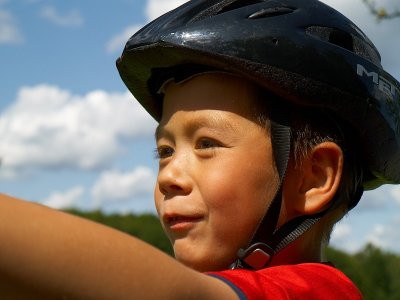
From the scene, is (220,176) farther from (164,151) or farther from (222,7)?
(222,7)

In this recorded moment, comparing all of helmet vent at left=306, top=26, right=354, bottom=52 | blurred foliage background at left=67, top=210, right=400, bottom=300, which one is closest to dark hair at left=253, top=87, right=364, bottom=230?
helmet vent at left=306, top=26, right=354, bottom=52

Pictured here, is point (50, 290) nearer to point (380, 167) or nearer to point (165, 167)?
point (165, 167)

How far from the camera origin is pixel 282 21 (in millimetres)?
3371

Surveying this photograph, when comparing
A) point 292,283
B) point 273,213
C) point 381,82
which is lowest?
point 292,283

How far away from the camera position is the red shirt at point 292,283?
7.52 ft

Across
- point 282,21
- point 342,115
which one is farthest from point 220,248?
point 282,21

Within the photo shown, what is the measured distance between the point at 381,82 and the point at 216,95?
93cm

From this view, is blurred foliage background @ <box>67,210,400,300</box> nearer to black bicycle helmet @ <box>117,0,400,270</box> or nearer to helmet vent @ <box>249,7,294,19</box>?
black bicycle helmet @ <box>117,0,400,270</box>

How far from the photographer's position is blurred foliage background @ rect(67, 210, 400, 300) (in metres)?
13.8

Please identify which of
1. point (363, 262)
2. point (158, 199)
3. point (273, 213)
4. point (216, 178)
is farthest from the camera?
point (363, 262)

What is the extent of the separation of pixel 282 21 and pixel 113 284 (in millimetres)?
1892

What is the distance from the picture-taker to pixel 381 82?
361 centimetres

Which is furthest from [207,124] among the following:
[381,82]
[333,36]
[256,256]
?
[381,82]

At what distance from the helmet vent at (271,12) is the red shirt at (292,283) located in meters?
1.09
